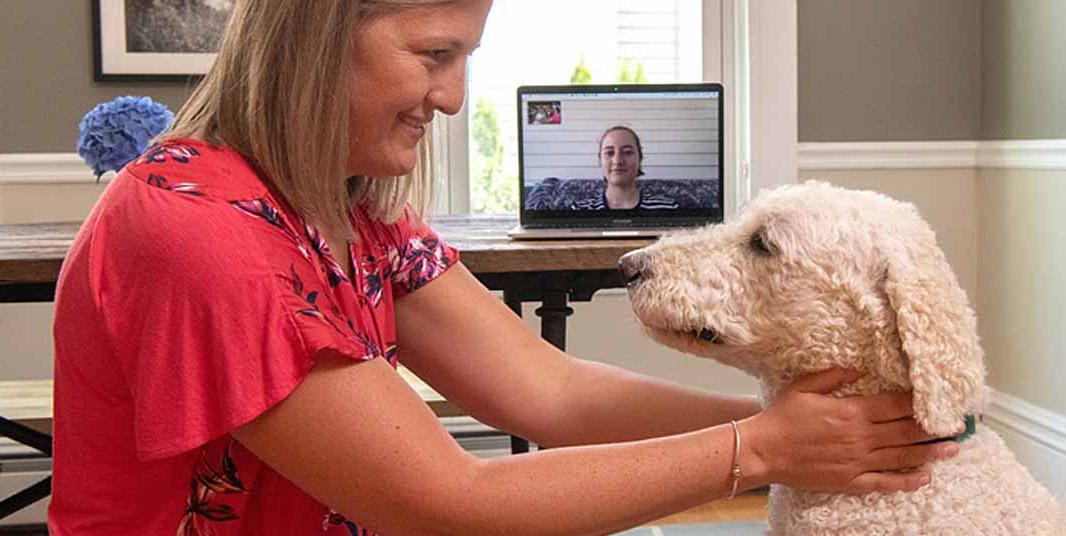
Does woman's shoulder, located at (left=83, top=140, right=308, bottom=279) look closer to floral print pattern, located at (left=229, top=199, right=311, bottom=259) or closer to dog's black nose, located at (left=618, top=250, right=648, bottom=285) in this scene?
floral print pattern, located at (left=229, top=199, right=311, bottom=259)

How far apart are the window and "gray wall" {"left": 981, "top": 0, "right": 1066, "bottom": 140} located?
0.78m

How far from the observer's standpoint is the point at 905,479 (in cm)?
120

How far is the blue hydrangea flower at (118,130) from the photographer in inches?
101

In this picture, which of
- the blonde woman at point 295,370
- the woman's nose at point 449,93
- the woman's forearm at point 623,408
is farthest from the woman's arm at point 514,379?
the woman's nose at point 449,93

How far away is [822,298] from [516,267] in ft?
3.05

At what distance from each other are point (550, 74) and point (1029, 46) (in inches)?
49.8

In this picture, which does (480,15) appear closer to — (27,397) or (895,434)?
(895,434)

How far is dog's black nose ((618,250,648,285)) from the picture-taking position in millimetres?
1280

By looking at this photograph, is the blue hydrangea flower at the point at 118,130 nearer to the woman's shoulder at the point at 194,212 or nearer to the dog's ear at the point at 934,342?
the woman's shoulder at the point at 194,212

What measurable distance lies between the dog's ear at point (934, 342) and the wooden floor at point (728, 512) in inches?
82.7

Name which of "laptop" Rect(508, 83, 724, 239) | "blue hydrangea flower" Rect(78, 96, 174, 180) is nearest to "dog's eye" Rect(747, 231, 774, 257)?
"laptop" Rect(508, 83, 724, 239)

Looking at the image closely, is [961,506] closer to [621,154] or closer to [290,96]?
[290,96]

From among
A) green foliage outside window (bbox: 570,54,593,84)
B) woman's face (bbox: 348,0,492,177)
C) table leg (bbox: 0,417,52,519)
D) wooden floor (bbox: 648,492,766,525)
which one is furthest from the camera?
green foliage outside window (bbox: 570,54,593,84)

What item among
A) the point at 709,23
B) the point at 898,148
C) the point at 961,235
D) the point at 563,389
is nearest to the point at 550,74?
the point at 709,23
